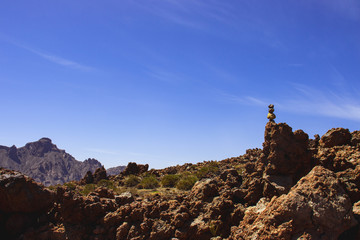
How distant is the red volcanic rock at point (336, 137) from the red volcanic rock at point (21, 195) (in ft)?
40.5

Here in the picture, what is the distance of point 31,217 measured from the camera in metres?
13.6

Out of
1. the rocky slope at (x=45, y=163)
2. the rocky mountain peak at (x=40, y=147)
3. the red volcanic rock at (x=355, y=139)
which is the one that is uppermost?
the rocky mountain peak at (x=40, y=147)

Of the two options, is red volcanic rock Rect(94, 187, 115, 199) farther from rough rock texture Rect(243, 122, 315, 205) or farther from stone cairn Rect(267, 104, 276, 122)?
stone cairn Rect(267, 104, 276, 122)

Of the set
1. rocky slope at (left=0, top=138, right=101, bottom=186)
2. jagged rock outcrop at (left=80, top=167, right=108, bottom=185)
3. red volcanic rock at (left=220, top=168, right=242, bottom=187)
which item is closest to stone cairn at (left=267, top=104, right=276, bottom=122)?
red volcanic rock at (left=220, top=168, right=242, bottom=187)

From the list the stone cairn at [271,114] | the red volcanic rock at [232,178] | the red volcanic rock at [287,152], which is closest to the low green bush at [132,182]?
the stone cairn at [271,114]

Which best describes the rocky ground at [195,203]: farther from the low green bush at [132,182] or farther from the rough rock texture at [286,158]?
the low green bush at [132,182]

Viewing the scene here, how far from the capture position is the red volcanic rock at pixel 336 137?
11.9 meters

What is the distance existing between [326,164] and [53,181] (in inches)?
6209

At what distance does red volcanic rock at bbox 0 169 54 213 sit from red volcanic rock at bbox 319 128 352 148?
1233 cm

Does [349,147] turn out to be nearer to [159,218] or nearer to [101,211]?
[159,218]

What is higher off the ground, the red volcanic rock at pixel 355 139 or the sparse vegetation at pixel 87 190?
the red volcanic rock at pixel 355 139

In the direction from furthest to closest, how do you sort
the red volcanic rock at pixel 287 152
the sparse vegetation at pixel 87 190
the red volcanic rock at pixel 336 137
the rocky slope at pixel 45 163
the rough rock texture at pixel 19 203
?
the rocky slope at pixel 45 163 → the sparse vegetation at pixel 87 190 → the rough rock texture at pixel 19 203 → the red volcanic rock at pixel 287 152 → the red volcanic rock at pixel 336 137

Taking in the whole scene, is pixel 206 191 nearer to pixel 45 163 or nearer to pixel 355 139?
pixel 355 139

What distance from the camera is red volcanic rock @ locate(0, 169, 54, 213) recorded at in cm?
1309
